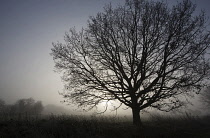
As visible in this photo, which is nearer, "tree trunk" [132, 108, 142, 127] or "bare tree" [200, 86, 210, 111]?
"tree trunk" [132, 108, 142, 127]

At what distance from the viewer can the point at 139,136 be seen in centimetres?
795

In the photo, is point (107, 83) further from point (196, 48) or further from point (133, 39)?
point (196, 48)

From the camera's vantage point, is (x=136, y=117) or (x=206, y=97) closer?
(x=136, y=117)

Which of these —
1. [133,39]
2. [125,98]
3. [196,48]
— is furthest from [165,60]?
[125,98]

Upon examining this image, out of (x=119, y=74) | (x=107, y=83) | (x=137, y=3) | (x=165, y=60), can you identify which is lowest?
(x=107, y=83)

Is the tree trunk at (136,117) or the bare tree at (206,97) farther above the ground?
the bare tree at (206,97)

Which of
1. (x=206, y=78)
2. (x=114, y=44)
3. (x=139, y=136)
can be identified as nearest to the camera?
(x=139, y=136)

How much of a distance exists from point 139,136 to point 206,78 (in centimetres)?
641

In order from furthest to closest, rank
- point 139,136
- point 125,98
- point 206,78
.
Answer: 1. point 125,98
2. point 206,78
3. point 139,136

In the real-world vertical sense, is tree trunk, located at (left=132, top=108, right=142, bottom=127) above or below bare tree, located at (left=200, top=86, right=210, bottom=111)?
below

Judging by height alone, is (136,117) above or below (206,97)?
below

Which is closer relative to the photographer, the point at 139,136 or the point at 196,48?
the point at 139,136

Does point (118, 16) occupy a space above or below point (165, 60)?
above

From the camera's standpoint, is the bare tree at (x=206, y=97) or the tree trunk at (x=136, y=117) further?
the bare tree at (x=206, y=97)
